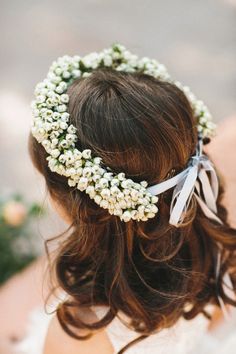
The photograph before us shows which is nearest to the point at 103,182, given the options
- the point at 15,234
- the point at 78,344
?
the point at 78,344

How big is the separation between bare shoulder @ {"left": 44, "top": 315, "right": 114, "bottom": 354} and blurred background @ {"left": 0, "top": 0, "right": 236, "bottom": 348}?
5.06ft

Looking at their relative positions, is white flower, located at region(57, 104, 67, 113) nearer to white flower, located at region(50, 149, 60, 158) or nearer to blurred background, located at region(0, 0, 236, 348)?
white flower, located at region(50, 149, 60, 158)

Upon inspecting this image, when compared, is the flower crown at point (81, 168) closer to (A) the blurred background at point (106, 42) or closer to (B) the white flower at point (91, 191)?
(B) the white flower at point (91, 191)

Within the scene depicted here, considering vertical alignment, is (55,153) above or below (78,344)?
above

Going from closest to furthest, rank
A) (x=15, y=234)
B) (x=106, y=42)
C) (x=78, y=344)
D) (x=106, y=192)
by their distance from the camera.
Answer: (x=106, y=192) < (x=78, y=344) < (x=15, y=234) < (x=106, y=42)

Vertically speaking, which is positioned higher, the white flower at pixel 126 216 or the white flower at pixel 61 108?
the white flower at pixel 61 108

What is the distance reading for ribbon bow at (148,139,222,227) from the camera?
1120 millimetres

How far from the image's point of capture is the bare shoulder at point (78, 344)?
1.29m

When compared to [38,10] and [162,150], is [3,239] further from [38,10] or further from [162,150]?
[38,10]

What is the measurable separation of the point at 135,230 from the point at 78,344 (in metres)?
0.34

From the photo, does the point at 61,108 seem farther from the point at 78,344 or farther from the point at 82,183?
the point at 78,344

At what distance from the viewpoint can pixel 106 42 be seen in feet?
10.4

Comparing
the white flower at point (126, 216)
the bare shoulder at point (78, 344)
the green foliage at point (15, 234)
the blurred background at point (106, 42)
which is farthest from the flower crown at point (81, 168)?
the blurred background at point (106, 42)

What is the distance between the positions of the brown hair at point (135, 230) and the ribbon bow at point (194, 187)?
0.06ft
